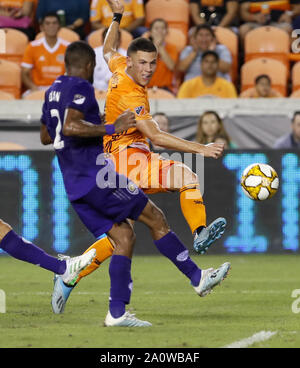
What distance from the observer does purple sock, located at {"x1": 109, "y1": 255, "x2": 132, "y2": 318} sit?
239 inches

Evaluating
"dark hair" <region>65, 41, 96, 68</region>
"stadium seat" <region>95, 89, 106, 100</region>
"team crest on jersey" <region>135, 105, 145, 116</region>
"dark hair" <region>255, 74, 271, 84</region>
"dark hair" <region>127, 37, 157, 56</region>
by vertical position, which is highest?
"dark hair" <region>65, 41, 96, 68</region>

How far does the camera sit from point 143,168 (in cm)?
714

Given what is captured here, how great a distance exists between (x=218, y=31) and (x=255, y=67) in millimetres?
948

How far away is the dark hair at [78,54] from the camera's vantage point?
6082mm

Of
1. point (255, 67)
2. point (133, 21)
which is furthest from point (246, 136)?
point (133, 21)

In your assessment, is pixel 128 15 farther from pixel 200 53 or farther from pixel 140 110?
pixel 140 110

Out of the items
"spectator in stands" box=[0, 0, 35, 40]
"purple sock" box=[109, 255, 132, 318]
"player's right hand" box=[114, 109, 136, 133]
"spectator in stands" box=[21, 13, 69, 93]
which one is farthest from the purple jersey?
"spectator in stands" box=[0, 0, 35, 40]

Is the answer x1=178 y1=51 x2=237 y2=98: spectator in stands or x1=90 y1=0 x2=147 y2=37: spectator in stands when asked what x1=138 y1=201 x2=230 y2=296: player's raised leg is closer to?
x1=178 y1=51 x2=237 y2=98: spectator in stands

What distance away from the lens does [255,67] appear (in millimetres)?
13352

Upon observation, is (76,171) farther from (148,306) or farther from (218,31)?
(218,31)

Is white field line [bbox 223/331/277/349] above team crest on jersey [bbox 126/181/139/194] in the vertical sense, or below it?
below

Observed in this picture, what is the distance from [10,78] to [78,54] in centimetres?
715

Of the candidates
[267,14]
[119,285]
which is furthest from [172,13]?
[119,285]

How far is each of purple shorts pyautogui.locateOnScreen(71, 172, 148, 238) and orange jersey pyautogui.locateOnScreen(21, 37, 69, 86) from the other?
23.4 ft
